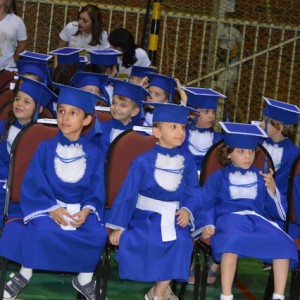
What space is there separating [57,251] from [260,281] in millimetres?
2055

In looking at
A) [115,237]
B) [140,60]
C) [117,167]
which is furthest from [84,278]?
[140,60]

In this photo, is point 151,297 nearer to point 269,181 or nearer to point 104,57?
point 269,181

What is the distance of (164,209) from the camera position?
5629 millimetres

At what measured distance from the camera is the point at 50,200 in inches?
216

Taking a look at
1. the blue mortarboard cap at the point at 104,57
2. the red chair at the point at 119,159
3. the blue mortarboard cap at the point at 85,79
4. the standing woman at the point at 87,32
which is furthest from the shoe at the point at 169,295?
the standing woman at the point at 87,32

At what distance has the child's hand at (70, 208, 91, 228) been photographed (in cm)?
545

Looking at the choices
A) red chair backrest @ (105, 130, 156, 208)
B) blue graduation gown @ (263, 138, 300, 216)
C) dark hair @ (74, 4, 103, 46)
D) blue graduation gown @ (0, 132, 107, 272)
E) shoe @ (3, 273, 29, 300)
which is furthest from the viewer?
dark hair @ (74, 4, 103, 46)

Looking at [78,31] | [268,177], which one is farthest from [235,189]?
[78,31]

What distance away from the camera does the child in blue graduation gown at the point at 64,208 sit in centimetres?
535

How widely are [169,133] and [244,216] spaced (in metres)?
0.67

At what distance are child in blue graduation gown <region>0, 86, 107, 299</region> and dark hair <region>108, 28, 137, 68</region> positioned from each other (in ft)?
10.1

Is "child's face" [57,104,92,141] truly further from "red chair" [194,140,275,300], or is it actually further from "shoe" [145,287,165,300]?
"shoe" [145,287,165,300]

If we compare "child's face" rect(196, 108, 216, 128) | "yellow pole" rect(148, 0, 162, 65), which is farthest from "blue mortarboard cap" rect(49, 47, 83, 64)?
"yellow pole" rect(148, 0, 162, 65)

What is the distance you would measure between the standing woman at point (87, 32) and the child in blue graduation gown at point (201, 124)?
7.19 feet
